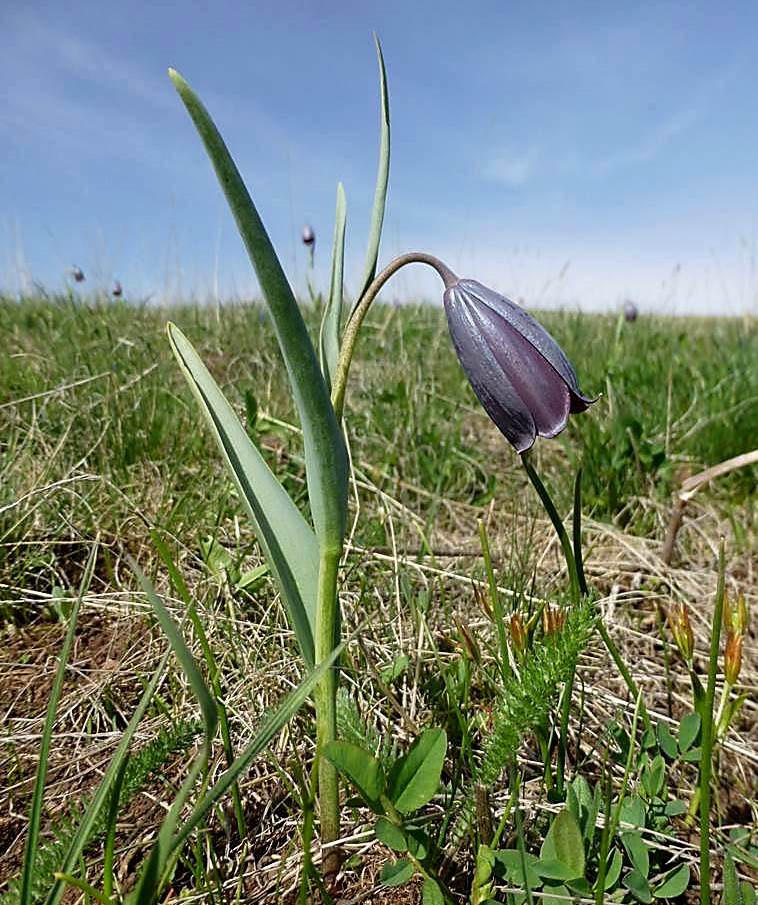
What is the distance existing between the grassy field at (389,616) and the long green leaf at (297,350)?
0.23 meters

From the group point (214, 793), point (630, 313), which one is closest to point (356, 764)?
point (214, 793)

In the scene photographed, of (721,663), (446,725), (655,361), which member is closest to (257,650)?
(446,725)

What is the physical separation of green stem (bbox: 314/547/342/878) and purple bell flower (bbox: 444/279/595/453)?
0.88ft

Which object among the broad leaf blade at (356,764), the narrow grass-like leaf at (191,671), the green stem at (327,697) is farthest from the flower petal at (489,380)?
the narrow grass-like leaf at (191,671)

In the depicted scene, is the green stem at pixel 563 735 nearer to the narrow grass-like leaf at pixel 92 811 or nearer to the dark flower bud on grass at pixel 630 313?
the narrow grass-like leaf at pixel 92 811

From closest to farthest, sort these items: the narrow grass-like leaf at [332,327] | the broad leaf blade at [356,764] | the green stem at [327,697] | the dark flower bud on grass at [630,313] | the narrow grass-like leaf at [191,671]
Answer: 1. the narrow grass-like leaf at [191,671]
2. the broad leaf blade at [356,764]
3. the green stem at [327,697]
4. the narrow grass-like leaf at [332,327]
5. the dark flower bud on grass at [630,313]

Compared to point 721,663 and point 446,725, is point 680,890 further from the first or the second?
point 721,663

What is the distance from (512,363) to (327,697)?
445 millimetres

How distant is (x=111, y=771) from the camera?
62 centimetres

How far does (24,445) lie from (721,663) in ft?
5.31

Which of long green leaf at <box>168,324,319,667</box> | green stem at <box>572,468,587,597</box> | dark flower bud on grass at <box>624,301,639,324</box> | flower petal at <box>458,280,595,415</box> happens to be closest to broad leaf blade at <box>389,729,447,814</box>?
long green leaf at <box>168,324,319,667</box>

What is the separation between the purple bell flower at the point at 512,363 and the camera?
89 cm

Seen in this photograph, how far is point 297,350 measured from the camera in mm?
714

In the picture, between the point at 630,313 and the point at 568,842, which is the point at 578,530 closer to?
the point at 568,842
